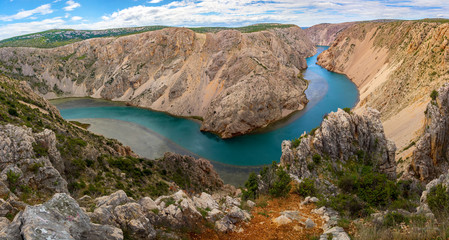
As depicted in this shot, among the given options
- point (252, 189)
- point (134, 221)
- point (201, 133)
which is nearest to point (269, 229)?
point (134, 221)

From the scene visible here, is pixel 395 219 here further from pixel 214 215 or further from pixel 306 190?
pixel 214 215

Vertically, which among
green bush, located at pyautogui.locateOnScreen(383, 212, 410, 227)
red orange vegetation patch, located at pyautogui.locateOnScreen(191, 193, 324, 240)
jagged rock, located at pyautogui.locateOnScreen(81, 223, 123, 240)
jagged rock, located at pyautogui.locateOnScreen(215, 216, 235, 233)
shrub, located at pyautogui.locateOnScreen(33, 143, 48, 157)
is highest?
jagged rock, located at pyautogui.locateOnScreen(81, 223, 123, 240)

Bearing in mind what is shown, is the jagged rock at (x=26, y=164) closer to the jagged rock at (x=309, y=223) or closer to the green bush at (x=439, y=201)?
the jagged rock at (x=309, y=223)

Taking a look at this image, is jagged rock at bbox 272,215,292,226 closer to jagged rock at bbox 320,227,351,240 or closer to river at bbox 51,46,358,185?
jagged rock at bbox 320,227,351,240

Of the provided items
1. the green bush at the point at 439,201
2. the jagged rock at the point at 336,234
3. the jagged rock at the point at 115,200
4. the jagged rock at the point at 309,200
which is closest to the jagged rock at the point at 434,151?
the green bush at the point at 439,201

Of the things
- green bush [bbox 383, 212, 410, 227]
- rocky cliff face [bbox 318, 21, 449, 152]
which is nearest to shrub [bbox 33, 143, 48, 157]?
green bush [bbox 383, 212, 410, 227]

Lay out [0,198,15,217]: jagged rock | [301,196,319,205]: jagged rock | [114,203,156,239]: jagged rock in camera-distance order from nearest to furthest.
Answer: [0,198,15,217]: jagged rock → [114,203,156,239]: jagged rock → [301,196,319,205]: jagged rock

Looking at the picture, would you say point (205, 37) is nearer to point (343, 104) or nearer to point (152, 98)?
point (152, 98)
